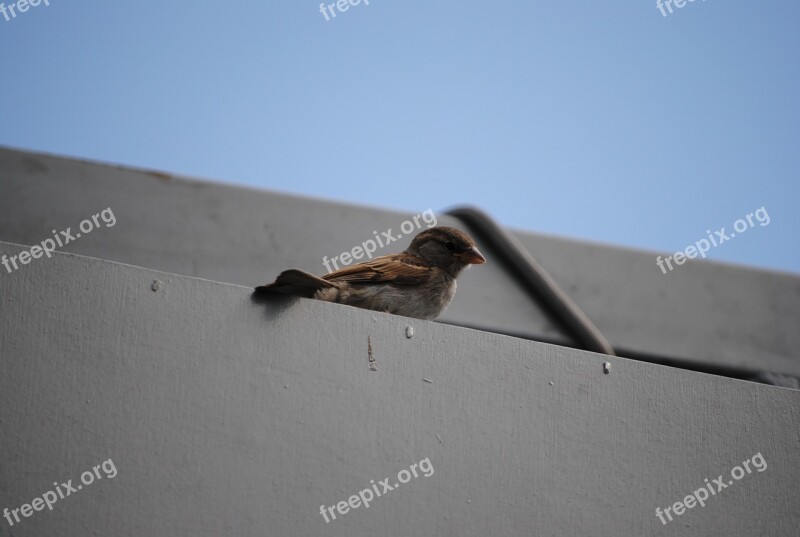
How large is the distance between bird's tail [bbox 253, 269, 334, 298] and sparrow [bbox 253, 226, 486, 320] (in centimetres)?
54

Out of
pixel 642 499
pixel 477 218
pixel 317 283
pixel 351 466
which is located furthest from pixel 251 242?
pixel 642 499

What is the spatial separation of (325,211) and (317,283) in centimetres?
201

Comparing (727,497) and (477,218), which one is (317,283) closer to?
(727,497)

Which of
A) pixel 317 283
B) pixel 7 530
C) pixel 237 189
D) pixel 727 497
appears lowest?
pixel 727 497

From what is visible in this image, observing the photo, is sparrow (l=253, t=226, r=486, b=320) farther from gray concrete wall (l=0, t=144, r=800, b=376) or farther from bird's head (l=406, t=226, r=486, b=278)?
gray concrete wall (l=0, t=144, r=800, b=376)

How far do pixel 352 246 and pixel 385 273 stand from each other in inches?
35.7

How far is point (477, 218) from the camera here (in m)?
4.52

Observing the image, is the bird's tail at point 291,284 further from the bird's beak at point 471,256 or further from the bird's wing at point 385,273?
the bird's beak at point 471,256

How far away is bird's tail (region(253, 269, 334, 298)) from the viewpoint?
245 cm

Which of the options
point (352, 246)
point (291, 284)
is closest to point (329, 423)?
point (291, 284)

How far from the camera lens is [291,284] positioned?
8.16 ft

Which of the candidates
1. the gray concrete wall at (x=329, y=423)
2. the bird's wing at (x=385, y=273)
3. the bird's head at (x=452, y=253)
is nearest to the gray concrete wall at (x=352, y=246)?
the bird's head at (x=452, y=253)

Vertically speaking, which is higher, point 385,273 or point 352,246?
point 352,246

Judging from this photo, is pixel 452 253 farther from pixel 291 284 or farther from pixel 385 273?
pixel 291 284
